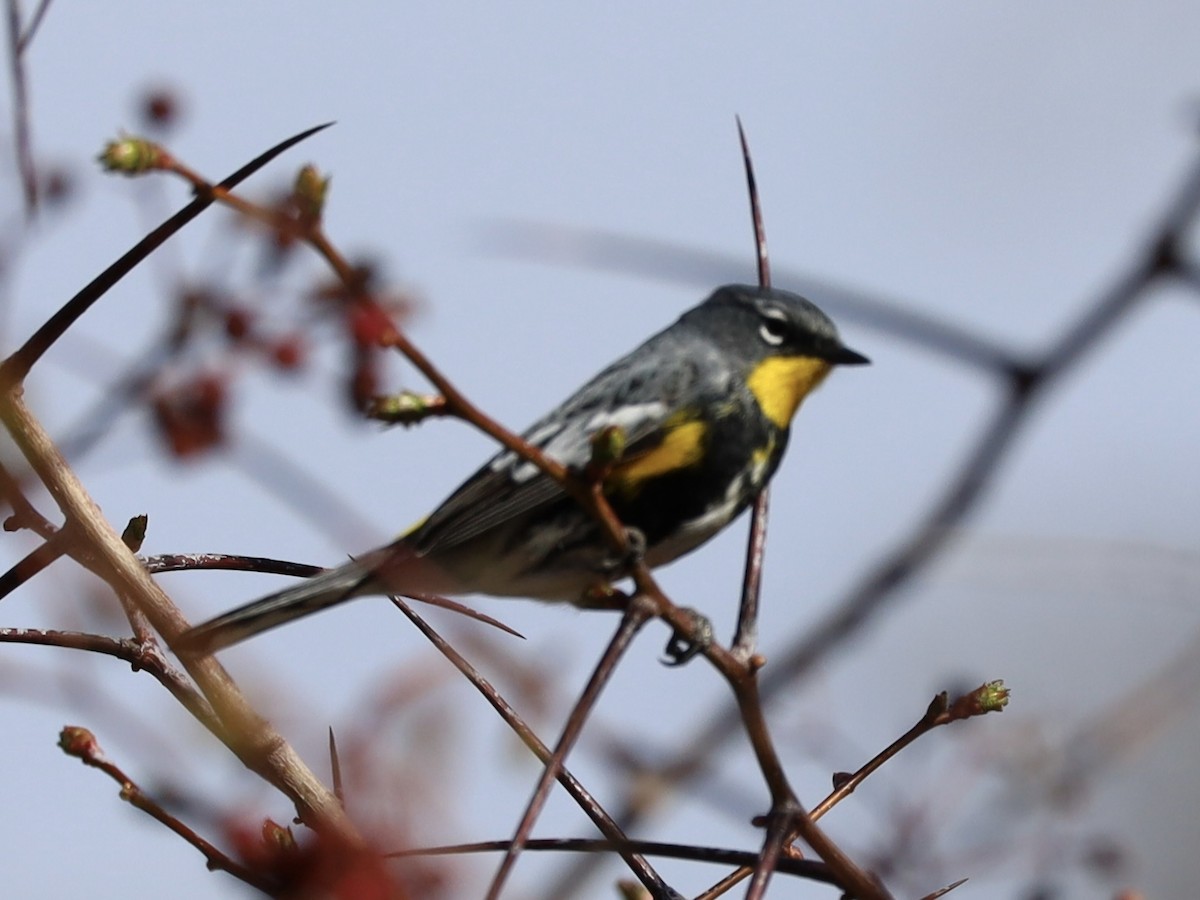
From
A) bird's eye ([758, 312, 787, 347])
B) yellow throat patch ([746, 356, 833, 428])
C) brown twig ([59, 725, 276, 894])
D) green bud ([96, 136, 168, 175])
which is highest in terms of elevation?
bird's eye ([758, 312, 787, 347])

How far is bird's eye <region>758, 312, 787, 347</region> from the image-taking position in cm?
430

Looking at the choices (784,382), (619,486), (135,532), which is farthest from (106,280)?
(784,382)

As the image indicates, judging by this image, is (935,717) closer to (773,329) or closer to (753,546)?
(753,546)

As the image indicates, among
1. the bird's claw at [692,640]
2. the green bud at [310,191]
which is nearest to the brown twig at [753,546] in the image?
the bird's claw at [692,640]

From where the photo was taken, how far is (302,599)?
310 cm

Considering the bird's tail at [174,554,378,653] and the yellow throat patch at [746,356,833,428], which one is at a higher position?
the yellow throat patch at [746,356,833,428]

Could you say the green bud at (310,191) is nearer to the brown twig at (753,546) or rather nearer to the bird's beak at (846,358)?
the brown twig at (753,546)

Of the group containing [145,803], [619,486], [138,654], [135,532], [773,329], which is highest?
[773,329]

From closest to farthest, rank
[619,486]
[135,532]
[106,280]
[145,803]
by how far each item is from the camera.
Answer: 1. [106,280]
2. [145,803]
3. [135,532]
4. [619,486]

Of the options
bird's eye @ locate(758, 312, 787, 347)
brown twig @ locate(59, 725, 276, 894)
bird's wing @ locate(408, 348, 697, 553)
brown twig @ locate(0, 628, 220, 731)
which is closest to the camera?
brown twig @ locate(59, 725, 276, 894)

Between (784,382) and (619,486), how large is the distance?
0.77 m

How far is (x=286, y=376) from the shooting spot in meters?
4.24

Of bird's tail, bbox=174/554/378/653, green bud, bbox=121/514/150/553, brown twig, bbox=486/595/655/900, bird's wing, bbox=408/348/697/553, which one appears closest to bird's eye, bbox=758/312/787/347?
bird's wing, bbox=408/348/697/553

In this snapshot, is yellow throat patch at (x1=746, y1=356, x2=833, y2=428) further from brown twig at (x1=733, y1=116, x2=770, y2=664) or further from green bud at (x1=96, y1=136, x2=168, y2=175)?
green bud at (x1=96, y1=136, x2=168, y2=175)
